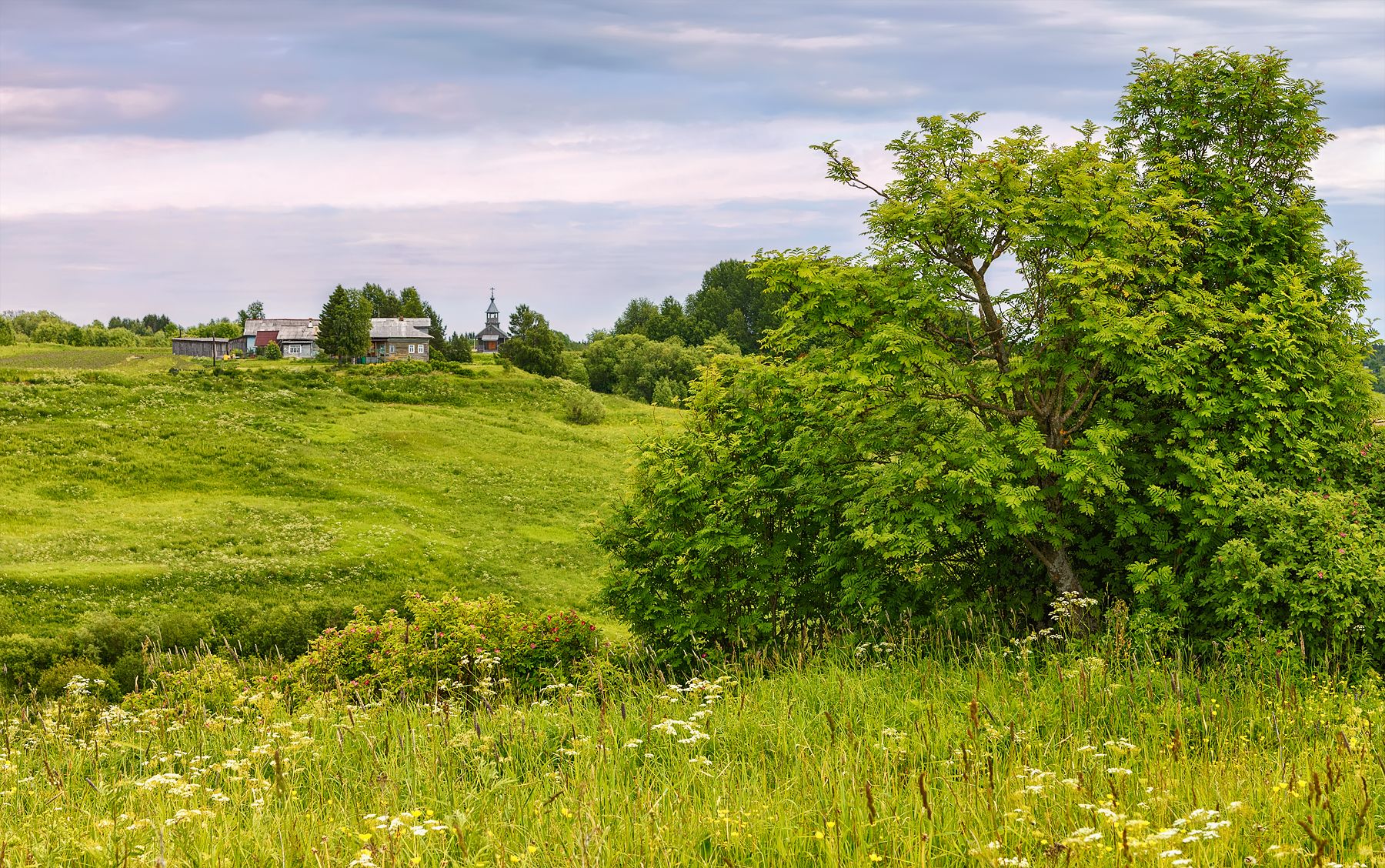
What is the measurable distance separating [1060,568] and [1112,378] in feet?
10.7

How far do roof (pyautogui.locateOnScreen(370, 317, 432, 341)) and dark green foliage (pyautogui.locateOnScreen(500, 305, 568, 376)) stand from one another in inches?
1061

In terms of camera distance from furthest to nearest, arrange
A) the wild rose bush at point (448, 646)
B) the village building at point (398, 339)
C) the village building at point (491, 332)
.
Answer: the village building at point (491, 332)
the village building at point (398, 339)
the wild rose bush at point (448, 646)

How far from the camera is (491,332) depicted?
169m

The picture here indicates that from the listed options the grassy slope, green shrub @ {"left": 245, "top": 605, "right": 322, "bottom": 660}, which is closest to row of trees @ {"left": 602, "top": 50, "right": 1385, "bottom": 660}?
the grassy slope

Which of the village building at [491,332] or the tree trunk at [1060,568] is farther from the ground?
the village building at [491,332]

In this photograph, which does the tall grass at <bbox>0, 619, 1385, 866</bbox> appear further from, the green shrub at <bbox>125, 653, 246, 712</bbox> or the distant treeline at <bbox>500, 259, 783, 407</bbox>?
the distant treeline at <bbox>500, 259, 783, 407</bbox>

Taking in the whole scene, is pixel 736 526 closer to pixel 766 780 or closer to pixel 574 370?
pixel 766 780

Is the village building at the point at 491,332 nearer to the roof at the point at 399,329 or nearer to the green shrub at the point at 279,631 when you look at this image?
the roof at the point at 399,329

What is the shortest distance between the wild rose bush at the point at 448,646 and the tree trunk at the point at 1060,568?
345 inches

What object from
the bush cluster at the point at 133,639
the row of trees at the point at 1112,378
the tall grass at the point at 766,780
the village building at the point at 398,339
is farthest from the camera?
the village building at the point at 398,339

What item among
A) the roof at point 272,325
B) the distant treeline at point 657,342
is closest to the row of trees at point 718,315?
the distant treeline at point 657,342

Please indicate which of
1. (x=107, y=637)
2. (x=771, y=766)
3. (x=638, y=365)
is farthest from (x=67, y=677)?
(x=638, y=365)

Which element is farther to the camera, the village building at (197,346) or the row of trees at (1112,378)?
the village building at (197,346)

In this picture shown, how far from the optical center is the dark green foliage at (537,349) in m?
96.5
